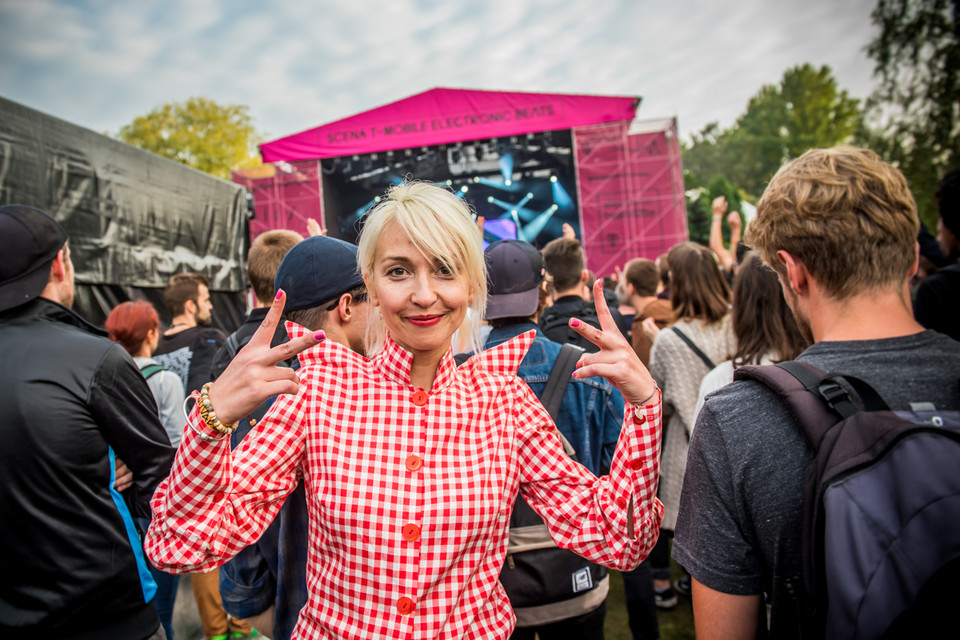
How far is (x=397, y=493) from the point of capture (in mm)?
1321

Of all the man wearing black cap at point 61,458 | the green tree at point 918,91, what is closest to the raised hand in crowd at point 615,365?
the man wearing black cap at point 61,458

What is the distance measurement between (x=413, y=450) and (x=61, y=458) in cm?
124

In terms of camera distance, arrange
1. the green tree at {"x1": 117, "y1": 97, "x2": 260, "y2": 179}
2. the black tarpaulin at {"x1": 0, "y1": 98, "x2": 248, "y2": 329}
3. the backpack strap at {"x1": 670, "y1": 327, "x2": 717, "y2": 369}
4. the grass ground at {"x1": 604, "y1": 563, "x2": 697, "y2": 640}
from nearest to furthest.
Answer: the backpack strap at {"x1": 670, "y1": 327, "x2": 717, "y2": 369}, the grass ground at {"x1": 604, "y1": 563, "x2": 697, "y2": 640}, the black tarpaulin at {"x1": 0, "y1": 98, "x2": 248, "y2": 329}, the green tree at {"x1": 117, "y1": 97, "x2": 260, "y2": 179}

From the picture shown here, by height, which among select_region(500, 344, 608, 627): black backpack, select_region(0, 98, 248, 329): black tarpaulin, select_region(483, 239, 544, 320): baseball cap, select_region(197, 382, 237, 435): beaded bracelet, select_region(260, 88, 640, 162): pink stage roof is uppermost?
select_region(260, 88, 640, 162): pink stage roof

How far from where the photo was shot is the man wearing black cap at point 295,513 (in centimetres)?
166

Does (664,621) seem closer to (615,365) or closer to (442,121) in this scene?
(615,365)

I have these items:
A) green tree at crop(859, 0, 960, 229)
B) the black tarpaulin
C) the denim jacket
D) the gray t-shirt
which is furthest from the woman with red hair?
green tree at crop(859, 0, 960, 229)

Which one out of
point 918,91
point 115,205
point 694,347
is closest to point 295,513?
point 694,347

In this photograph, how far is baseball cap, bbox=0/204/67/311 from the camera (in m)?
1.88

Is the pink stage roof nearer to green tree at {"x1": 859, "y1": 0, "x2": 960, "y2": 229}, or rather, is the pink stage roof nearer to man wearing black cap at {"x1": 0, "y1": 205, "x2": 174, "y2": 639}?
green tree at {"x1": 859, "y1": 0, "x2": 960, "y2": 229}

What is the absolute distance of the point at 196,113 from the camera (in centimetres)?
2877

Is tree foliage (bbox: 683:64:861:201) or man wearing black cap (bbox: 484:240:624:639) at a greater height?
tree foliage (bbox: 683:64:861:201)

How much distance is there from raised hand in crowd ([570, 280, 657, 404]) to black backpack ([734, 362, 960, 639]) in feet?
1.17

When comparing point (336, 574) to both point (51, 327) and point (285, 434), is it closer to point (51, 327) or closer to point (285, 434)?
point (285, 434)
